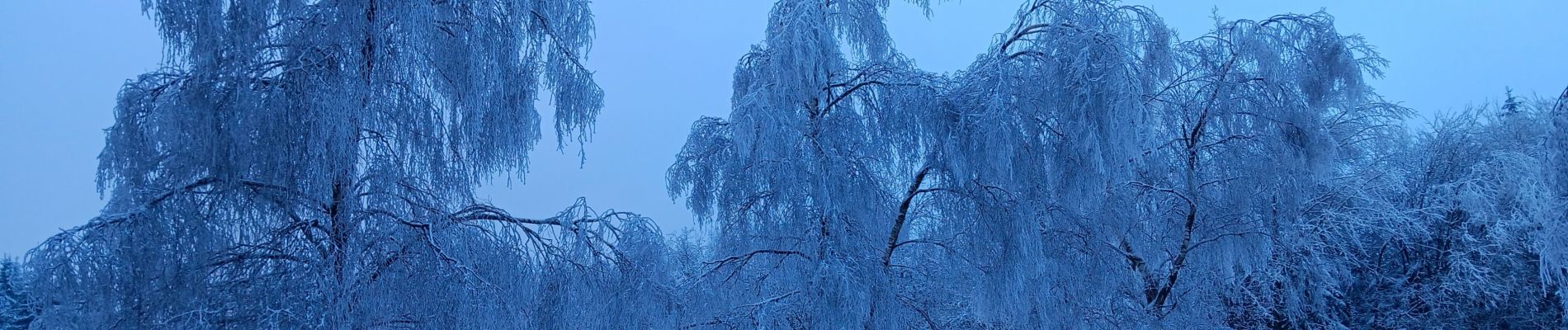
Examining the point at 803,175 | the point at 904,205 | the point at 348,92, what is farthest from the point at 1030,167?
the point at 348,92

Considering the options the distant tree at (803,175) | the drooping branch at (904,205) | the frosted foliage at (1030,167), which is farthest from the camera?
the drooping branch at (904,205)

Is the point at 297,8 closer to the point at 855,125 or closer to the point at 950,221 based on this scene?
the point at 855,125

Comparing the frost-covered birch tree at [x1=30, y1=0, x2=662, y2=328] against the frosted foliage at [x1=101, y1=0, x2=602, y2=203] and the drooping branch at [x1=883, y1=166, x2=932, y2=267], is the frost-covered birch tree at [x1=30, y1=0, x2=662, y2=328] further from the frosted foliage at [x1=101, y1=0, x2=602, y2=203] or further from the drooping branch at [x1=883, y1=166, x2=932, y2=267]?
the drooping branch at [x1=883, y1=166, x2=932, y2=267]

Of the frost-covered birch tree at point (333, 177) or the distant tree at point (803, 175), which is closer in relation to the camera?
the frost-covered birch tree at point (333, 177)

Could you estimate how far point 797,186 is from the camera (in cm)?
548

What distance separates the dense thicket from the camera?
140 inches

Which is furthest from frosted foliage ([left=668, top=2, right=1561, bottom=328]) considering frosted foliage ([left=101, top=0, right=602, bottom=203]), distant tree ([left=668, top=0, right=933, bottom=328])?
frosted foliage ([left=101, top=0, right=602, bottom=203])

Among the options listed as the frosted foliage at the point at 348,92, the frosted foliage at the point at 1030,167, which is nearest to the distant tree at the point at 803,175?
the frosted foliage at the point at 1030,167

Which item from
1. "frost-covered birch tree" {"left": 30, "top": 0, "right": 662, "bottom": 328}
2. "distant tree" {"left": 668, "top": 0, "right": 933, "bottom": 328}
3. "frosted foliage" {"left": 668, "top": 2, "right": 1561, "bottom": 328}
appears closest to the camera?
"frost-covered birch tree" {"left": 30, "top": 0, "right": 662, "bottom": 328}

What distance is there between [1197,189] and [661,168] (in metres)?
3.65

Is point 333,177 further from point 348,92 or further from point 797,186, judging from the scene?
point 797,186

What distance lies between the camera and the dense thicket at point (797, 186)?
3.57 m

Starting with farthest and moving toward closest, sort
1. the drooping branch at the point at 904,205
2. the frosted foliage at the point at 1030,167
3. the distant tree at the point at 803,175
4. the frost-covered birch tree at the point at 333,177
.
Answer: the drooping branch at the point at 904,205, the frosted foliage at the point at 1030,167, the distant tree at the point at 803,175, the frost-covered birch tree at the point at 333,177

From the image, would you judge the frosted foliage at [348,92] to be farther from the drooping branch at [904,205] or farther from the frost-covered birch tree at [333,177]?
the drooping branch at [904,205]
